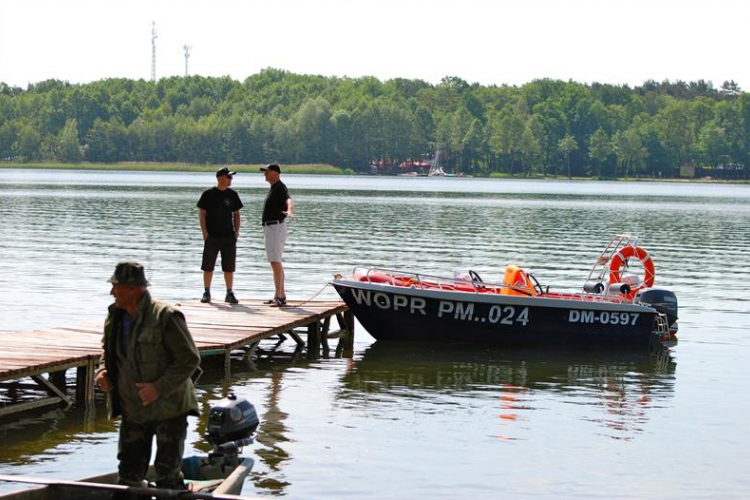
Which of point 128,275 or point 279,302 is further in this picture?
point 279,302

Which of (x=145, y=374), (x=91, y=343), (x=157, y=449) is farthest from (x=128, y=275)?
(x=91, y=343)

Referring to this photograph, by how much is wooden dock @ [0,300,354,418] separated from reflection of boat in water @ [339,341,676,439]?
956mm

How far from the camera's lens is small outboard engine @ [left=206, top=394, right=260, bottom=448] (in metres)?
9.50

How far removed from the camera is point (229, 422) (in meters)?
9.50

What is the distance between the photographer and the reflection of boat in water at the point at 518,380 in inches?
595

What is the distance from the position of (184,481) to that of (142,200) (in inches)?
2736

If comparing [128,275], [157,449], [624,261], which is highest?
[128,275]

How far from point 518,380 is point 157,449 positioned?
9.21 m

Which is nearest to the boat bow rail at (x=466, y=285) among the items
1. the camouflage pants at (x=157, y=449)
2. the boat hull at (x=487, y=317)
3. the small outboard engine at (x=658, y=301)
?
the boat hull at (x=487, y=317)

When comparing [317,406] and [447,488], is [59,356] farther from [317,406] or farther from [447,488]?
[447,488]

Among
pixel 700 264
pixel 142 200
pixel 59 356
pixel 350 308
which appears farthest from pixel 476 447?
pixel 142 200

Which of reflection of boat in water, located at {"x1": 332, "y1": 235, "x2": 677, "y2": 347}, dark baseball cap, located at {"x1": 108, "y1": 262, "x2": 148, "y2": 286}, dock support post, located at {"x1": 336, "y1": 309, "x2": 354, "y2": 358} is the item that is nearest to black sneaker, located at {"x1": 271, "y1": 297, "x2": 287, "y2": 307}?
reflection of boat in water, located at {"x1": 332, "y1": 235, "x2": 677, "y2": 347}

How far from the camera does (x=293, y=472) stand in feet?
38.2

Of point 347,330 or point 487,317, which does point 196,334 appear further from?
point 487,317
